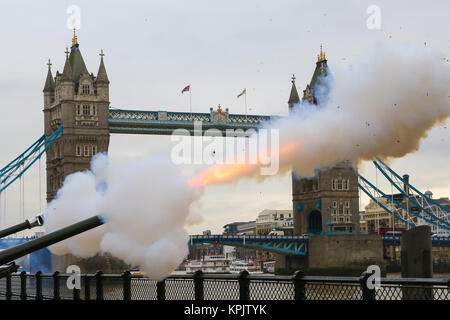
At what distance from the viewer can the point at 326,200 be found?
126 meters

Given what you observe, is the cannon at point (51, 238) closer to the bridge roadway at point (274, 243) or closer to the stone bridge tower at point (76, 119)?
the stone bridge tower at point (76, 119)

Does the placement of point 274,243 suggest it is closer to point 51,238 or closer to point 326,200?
point 326,200

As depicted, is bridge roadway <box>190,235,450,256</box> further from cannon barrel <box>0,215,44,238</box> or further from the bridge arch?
cannon barrel <box>0,215,44,238</box>

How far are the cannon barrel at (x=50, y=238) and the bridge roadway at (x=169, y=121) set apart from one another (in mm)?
91827

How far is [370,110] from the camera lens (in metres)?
35.2

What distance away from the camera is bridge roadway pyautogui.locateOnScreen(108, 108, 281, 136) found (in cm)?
11156

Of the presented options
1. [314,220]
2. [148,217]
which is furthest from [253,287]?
[314,220]

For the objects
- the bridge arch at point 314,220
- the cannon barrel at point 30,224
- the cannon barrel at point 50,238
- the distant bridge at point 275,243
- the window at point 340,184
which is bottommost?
the distant bridge at point 275,243

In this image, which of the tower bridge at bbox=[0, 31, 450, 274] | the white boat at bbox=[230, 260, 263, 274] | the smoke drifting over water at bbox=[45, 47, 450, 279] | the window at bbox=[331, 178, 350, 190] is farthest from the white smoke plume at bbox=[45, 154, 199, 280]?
the white boat at bbox=[230, 260, 263, 274]

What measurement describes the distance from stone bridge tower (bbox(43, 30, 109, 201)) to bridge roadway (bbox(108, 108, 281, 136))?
208 centimetres

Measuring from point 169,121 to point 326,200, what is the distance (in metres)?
28.5

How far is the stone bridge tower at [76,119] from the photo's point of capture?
11075cm

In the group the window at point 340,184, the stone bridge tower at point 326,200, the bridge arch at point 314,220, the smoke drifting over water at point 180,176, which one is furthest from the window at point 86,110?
the smoke drifting over water at point 180,176
